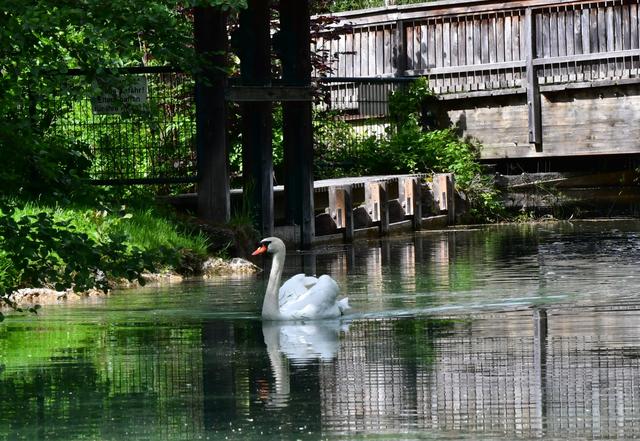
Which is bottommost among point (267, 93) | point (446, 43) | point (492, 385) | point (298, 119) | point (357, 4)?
point (492, 385)

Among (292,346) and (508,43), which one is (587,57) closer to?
(508,43)

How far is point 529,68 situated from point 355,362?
717 inches

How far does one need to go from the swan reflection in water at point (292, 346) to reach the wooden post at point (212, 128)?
5.91 meters

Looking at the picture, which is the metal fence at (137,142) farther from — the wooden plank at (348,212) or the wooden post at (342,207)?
the wooden plank at (348,212)

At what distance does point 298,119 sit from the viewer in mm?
21656

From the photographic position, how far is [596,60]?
27.9 meters

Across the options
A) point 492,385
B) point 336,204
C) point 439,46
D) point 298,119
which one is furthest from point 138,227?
point 439,46

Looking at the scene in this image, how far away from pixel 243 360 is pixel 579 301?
4.26 m

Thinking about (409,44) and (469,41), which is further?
(409,44)

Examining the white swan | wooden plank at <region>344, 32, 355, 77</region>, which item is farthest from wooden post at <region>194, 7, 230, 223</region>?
wooden plank at <region>344, 32, 355, 77</region>

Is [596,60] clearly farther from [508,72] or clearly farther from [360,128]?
[360,128]

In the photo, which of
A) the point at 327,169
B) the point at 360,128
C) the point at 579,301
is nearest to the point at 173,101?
the point at 327,169

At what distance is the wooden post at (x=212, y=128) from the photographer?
1916 centimetres

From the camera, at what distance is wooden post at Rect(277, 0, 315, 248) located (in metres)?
21.4
